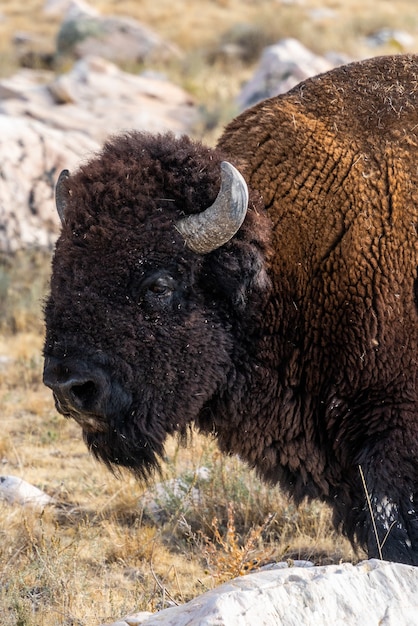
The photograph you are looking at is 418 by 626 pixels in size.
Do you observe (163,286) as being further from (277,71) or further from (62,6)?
(62,6)

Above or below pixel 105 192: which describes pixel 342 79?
above

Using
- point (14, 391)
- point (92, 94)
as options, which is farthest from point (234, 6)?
point (14, 391)

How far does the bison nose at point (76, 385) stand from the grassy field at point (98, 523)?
0.69 meters

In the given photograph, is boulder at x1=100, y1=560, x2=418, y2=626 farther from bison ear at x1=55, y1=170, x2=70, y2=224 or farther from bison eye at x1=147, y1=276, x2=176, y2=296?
bison ear at x1=55, y1=170, x2=70, y2=224

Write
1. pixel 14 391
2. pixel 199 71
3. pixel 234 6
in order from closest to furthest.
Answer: pixel 14 391 → pixel 199 71 → pixel 234 6

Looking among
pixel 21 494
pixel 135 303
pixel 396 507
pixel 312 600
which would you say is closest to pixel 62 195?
pixel 135 303

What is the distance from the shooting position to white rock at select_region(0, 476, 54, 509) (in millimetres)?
5305

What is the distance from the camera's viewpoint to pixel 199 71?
67.5ft

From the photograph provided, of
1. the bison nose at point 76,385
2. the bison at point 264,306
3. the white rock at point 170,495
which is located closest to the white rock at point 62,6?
the white rock at point 170,495

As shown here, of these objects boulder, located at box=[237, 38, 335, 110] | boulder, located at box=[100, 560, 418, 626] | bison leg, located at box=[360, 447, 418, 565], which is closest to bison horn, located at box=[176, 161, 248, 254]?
bison leg, located at box=[360, 447, 418, 565]

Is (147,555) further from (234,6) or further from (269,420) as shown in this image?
(234,6)

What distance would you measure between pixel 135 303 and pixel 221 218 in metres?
0.51

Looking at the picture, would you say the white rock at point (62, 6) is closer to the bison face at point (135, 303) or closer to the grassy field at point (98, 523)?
the grassy field at point (98, 523)

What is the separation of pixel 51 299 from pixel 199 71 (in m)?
17.4
